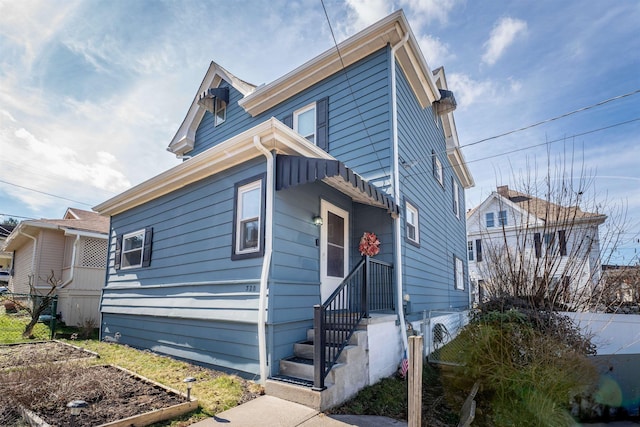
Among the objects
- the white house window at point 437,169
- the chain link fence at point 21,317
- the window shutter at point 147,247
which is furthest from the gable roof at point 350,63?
the chain link fence at point 21,317

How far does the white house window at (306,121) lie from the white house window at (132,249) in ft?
14.5

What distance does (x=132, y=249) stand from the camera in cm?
836

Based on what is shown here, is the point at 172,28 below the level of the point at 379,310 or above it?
above

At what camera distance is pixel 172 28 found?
679 cm

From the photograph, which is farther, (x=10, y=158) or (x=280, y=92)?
(x=10, y=158)

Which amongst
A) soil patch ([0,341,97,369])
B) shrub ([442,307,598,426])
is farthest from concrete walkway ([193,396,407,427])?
soil patch ([0,341,97,369])

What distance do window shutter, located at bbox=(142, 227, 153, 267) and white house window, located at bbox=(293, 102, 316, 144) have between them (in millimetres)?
4082

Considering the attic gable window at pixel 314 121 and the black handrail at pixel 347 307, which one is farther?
the attic gable window at pixel 314 121

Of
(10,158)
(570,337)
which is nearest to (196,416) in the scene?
(570,337)

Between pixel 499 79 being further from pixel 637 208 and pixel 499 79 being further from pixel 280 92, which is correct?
pixel 280 92

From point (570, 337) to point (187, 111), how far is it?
11327 mm

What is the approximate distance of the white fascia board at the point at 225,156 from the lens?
16.2ft

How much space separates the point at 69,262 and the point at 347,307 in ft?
43.6

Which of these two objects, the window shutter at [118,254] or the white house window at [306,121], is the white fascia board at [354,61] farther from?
the window shutter at [118,254]
